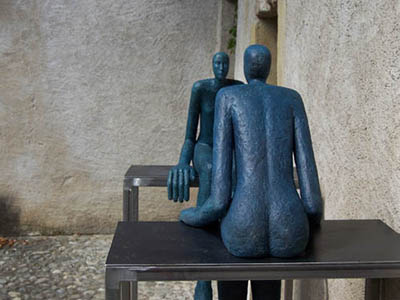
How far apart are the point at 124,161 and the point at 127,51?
1.11 m

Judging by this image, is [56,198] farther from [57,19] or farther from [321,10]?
[321,10]

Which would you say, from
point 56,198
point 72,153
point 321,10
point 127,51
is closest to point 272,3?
point 321,10

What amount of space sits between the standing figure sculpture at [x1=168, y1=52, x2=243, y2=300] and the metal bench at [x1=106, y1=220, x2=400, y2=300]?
14.7 inches

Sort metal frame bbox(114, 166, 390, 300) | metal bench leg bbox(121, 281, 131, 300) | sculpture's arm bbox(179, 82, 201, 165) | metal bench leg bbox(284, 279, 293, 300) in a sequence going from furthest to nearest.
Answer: metal bench leg bbox(284, 279, 293, 300) < sculpture's arm bbox(179, 82, 201, 165) < metal bench leg bbox(121, 281, 131, 300) < metal frame bbox(114, 166, 390, 300)

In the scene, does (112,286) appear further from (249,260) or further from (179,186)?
(179,186)

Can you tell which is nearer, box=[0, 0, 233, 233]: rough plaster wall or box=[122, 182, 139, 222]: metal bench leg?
box=[122, 182, 139, 222]: metal bench leg

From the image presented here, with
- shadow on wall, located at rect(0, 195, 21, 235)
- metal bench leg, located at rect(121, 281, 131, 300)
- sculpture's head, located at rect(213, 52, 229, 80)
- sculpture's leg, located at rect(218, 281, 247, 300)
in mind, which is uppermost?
sculpture's head, located at rect(213, 52, 229, 80)

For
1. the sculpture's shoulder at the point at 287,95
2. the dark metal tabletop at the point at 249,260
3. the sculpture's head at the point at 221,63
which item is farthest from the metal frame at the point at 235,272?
the sculpture's head at the point at 221,63

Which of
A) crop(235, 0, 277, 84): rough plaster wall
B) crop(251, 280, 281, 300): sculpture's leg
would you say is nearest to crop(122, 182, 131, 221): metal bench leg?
crop(251, 280, 281, 300): sculpture's leg

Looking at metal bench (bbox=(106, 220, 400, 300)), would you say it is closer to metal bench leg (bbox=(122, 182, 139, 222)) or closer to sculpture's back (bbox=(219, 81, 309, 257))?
sculpture's back (bbox=(219, 81, 309, 257))

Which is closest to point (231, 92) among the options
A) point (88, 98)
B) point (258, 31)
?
point (258, 31)

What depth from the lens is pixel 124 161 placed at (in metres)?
5.10

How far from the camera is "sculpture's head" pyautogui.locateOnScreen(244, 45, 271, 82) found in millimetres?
1408

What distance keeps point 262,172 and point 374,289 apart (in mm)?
555
